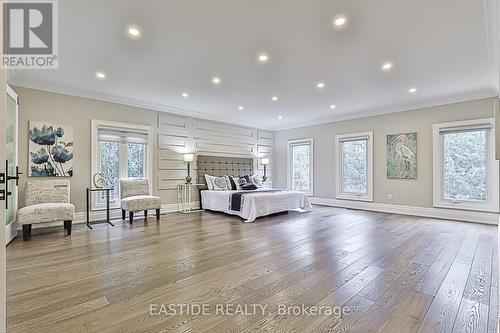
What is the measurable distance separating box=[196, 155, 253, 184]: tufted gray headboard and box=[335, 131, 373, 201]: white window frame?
261 cm

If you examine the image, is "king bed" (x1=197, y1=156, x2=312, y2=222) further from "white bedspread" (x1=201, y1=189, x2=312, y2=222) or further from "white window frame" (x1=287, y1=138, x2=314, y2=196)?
"white window frame" (x1=287, y1=138, x2=314, y2=196)

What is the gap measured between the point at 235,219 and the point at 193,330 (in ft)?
12.6

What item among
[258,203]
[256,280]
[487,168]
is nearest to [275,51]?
[256,280]

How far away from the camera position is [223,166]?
7277mm

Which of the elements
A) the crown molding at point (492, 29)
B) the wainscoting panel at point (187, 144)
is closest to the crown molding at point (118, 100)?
the wainscoting panel at point (187, 144)

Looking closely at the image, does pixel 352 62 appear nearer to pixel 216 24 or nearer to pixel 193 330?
pixel 216 24

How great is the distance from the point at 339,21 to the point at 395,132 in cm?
442

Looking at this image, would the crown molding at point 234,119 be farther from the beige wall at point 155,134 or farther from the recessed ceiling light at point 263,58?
the recessed ceiling light at point 263,58

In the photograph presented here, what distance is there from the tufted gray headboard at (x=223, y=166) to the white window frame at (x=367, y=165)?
261 cm

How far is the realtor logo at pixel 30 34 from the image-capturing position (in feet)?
8.02

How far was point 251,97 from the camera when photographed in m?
5.44

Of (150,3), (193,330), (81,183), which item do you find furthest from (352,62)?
(81,183)

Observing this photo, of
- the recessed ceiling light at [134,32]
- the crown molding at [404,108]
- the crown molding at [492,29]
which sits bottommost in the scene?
the crown molding at [404,108]

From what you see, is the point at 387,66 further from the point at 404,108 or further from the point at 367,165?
the point at 367,165
